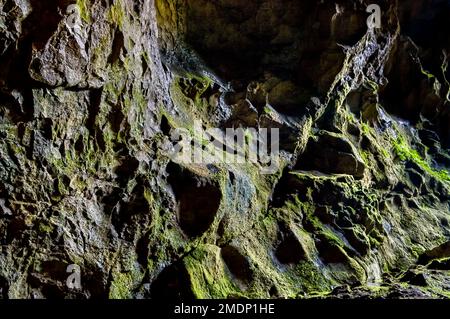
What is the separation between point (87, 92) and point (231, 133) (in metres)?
5.50

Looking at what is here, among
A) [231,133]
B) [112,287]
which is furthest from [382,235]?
[112,287]

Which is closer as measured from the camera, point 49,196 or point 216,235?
point 49,196

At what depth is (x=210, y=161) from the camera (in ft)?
34.4

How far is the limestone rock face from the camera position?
7.15 m

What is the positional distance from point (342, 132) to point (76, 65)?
1080cm

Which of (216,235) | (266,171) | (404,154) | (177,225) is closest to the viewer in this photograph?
(177,225)

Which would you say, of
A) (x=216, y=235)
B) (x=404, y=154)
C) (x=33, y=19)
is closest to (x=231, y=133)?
(x=216, y=235)

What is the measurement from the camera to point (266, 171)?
41.3 feet

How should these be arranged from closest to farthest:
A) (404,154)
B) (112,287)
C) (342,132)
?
(112,287) < (342,132) < (404,154)

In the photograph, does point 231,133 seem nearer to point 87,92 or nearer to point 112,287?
point 87,92

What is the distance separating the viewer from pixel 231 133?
1270 cm

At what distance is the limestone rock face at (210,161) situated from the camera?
23.5 feet

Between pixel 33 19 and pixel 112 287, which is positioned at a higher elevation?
pixel 33 19
